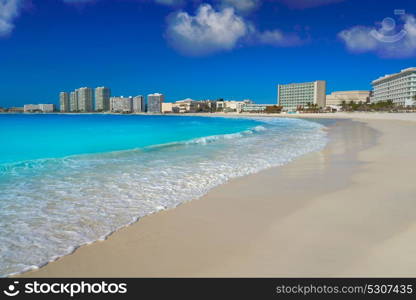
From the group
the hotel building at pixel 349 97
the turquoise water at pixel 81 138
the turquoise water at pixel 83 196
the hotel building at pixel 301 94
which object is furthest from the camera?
the hotel building at pixel 301 94

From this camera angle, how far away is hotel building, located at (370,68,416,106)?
A: 9675cm

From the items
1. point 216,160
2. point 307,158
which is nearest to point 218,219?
point 216,160

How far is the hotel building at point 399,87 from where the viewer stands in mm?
96750

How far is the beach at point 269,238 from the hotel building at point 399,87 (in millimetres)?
99534

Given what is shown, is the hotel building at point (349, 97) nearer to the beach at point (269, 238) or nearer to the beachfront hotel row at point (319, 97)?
the beachfront hotel row at point (319, 97)

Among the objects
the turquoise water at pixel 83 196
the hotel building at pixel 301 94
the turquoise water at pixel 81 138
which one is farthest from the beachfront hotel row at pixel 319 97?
the turquoise water at pixel 83 196

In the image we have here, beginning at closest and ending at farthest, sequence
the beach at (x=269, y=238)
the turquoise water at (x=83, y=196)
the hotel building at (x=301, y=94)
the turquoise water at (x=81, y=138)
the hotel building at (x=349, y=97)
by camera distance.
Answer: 1. the beach at (x=269, y=238)
2. the turquoise water at (x=83, y=196)
3. the turquoise water at (x=81, y=138)
4. the hotel building at (x=349, y=97)
5. the hotel building at (x=301, y=94)

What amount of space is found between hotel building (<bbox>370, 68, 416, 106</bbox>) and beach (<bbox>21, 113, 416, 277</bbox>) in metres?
99.5

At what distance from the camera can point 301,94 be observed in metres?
164

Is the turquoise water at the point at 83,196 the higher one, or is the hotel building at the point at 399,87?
the hotel building at the point at 399,87

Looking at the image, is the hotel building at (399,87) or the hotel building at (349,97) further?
the hotel building at (349,97)

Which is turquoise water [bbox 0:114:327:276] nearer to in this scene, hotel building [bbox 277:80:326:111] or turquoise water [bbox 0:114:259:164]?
turquoise water [bbox 0:114:259:164]

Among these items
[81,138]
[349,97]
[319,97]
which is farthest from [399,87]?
[81,138]

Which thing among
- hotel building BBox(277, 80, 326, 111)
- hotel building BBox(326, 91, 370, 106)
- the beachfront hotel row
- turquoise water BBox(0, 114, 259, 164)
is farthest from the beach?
hotel building BBox(326, 91, 370, 106)
